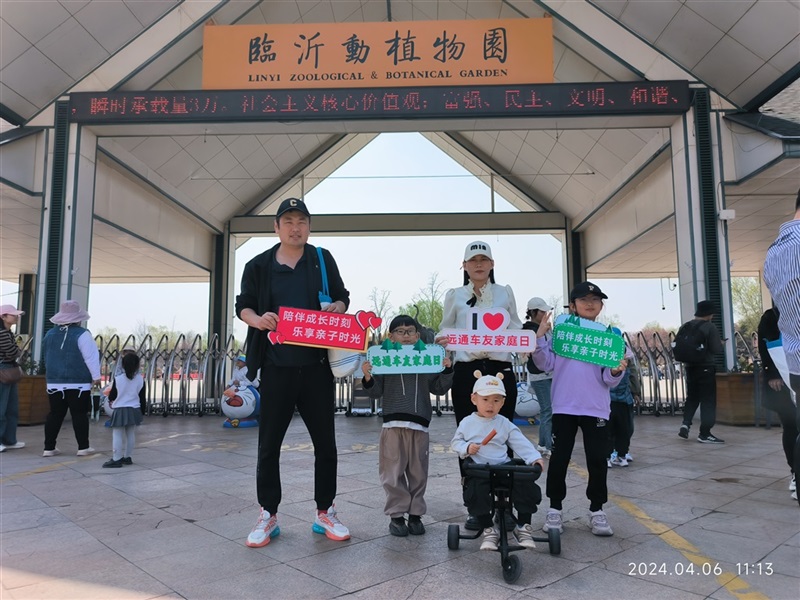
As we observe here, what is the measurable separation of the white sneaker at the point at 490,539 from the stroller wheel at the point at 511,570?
36cm

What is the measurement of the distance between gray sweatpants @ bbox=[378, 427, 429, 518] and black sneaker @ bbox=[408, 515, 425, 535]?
3 cm

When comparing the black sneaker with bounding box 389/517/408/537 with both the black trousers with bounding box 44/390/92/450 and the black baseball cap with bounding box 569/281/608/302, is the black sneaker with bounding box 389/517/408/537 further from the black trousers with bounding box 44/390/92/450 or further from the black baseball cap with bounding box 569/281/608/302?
the black trousers with bounding box 44/390/92/450

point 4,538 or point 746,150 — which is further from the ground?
point 746,150

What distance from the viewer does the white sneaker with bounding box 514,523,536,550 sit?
292 cm

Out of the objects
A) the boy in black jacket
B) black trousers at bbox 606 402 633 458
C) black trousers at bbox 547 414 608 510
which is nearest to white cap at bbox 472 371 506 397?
the boy in black jacket

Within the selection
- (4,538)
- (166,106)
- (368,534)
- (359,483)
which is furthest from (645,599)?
(166,106)

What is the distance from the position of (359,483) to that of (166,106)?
317 inches

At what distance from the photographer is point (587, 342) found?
11.0ft

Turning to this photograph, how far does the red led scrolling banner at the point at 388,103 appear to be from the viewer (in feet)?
31.3

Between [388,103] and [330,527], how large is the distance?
8.08 metres

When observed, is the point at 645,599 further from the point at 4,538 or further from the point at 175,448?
the point at 175,448

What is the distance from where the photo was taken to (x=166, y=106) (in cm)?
979

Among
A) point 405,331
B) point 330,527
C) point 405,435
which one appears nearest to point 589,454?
point 405,435
